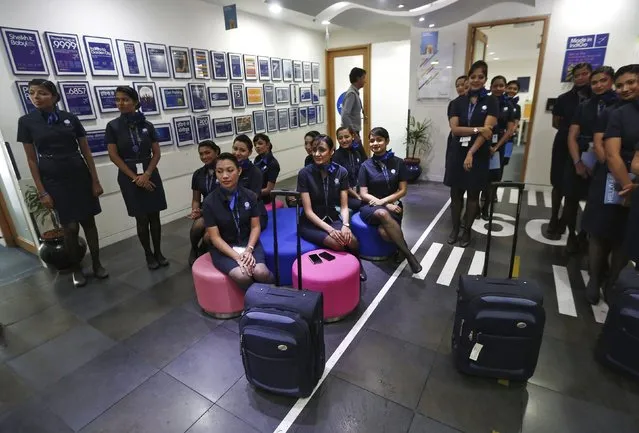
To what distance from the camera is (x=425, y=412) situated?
163cm

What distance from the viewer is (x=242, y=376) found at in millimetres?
1895

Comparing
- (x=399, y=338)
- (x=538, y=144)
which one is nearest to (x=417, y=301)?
(x=399, y=338)

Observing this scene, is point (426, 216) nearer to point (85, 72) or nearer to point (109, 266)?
point (109, 266)

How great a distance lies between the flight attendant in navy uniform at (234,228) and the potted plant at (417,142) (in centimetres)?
377

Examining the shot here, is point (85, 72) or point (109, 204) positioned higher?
point (85, 72)

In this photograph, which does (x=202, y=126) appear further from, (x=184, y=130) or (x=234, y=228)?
(x=234, y=228)

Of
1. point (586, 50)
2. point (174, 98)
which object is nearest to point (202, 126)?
point (174, 98)

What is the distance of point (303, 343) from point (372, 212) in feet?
5.11

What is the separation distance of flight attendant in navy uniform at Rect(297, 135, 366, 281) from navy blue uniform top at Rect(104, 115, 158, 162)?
1405 mm

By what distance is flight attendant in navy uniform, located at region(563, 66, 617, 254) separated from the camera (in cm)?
273

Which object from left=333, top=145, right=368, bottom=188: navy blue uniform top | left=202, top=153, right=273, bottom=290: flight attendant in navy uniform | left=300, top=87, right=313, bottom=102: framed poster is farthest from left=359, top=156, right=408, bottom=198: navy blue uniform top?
left=300, top=87, right=313, bottom=102: framed poster

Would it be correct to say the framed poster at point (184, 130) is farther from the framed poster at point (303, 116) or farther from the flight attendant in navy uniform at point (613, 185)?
the flight attendant in navy uniform at point (613, 185)

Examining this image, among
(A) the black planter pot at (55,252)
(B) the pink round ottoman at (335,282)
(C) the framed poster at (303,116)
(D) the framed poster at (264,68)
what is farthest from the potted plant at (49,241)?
(C) the framed poster at (303,116)

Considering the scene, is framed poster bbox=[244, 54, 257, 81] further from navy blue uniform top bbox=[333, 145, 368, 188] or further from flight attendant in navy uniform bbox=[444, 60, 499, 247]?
flight attendant in navy uniform bbox=[444, 60, 499, 247]
